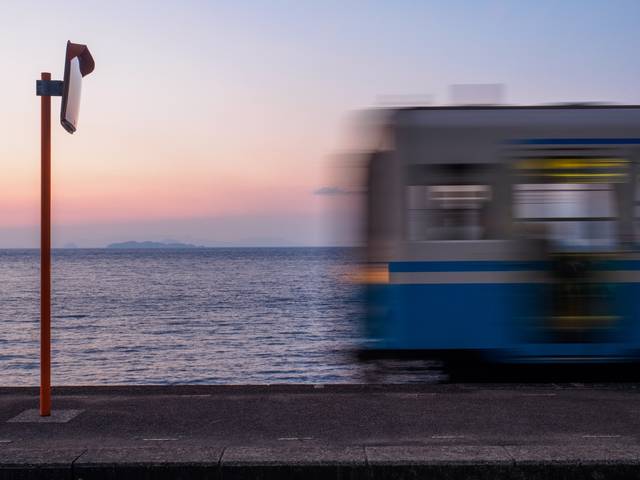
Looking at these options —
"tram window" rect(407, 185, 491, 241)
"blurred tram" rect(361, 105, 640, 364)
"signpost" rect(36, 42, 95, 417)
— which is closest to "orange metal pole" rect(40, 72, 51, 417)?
"signpost" rect(36, 42, 95, 417)

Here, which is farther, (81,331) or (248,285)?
(248,285)

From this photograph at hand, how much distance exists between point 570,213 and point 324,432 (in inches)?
174

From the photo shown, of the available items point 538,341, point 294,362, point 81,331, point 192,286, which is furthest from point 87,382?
point 192,286

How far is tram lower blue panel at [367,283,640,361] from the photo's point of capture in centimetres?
916

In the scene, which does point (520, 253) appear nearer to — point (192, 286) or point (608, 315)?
point (608, 315)

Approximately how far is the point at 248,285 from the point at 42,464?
249 ft

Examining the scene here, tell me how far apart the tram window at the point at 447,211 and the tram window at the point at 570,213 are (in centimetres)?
41

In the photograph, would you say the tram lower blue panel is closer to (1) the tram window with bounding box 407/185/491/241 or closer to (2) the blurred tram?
(2) the blurred tram

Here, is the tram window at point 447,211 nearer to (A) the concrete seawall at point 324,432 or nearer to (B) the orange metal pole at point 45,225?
(A) the concrete seawall at point 324,432

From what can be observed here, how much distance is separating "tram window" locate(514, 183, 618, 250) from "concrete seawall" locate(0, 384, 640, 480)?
1.83m

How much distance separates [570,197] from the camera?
9.11m

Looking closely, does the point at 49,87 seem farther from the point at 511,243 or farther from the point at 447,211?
the point at 511,243

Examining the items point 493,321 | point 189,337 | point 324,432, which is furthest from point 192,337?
point 324,432

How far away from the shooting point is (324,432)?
6043 millimetres
